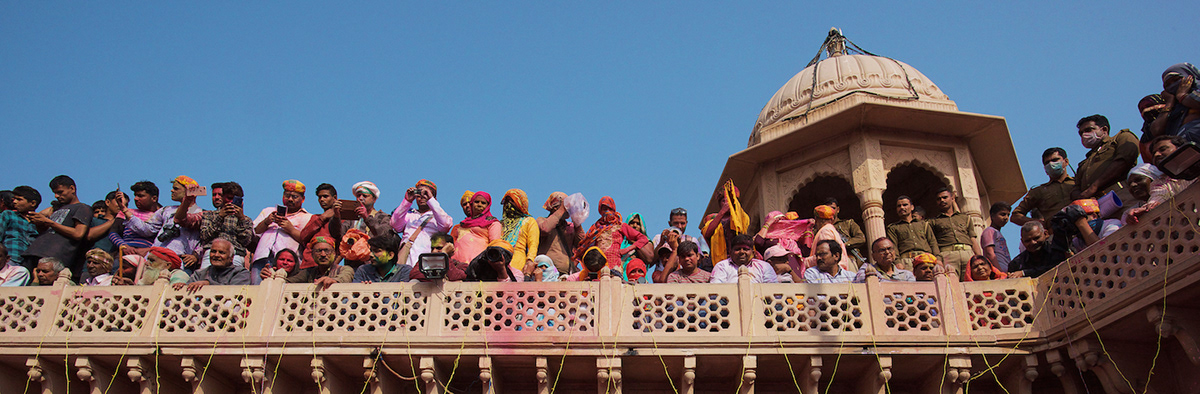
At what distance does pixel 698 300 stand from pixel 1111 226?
366cm

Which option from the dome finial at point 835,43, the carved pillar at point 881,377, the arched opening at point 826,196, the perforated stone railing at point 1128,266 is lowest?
the carved pillar at point 881,377

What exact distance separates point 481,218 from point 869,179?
20.6 ft

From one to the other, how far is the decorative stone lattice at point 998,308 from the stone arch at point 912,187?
7549 mm

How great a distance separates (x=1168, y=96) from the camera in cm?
716

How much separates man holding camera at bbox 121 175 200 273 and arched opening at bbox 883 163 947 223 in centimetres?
1116

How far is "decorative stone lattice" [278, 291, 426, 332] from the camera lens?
309 inches

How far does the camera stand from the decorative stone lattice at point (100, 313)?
26.5 feet

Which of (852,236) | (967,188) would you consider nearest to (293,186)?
(852,236)

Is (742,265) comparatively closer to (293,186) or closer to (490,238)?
(490,238)

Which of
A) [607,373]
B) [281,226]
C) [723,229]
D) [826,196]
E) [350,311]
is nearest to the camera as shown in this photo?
[607,373]

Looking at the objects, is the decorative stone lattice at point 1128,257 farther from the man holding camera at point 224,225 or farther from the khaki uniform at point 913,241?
the man holding camera at point 224,225

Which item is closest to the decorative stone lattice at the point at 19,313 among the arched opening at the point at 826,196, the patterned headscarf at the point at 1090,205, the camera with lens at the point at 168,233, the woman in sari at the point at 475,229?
the camera with lens at the point at 168,233

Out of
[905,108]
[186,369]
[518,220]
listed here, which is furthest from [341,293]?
[905,108]

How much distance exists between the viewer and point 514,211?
9812 millimetres
